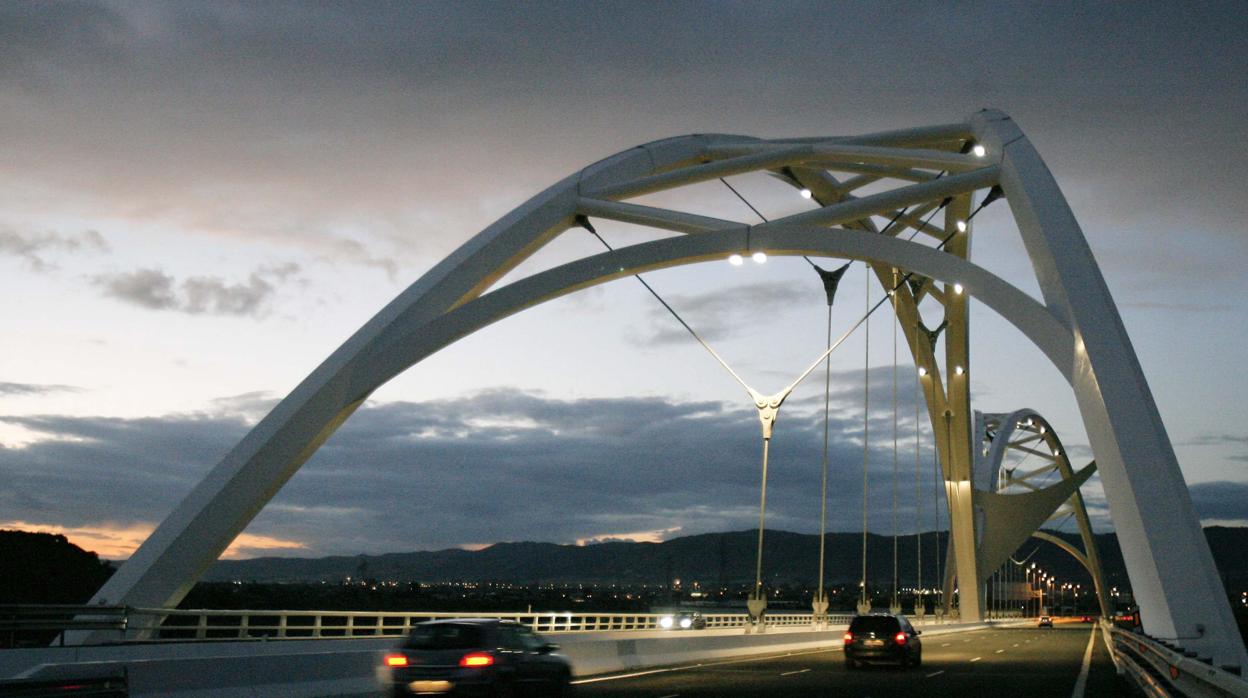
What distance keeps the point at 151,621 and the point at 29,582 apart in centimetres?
5163

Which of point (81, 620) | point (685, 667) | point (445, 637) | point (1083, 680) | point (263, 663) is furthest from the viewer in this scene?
point (685, 667)

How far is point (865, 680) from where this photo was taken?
2425cm

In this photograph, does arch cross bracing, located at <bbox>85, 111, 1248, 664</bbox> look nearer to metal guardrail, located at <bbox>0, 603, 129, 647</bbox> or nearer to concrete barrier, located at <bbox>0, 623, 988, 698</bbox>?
metal guardrail, located at <bbox>0, 603, 129, 647</bbox>

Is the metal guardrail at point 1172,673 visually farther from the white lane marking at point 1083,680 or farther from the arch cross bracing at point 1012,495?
the arch cross bracing at point 1012,495

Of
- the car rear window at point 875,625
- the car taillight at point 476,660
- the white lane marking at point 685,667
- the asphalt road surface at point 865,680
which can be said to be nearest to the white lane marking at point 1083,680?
the asphalt road surface at point 865,680

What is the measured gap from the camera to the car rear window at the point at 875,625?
29.0 meters

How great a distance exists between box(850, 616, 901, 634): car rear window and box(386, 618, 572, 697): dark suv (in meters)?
14.9

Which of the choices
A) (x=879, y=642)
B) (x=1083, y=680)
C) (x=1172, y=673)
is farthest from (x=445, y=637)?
(x=879, y=642)

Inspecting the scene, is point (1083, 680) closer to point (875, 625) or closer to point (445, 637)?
point (875, 625)

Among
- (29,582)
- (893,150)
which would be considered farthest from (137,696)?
(29,582)

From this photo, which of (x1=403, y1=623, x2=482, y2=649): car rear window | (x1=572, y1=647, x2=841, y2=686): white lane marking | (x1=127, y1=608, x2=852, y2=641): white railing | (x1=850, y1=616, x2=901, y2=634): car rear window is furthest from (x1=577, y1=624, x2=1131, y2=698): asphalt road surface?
(x1=403, y1=623, x2=482, y2=649): car rear window

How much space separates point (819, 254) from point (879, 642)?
10.4 meters

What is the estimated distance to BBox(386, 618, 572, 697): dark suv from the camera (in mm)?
14945

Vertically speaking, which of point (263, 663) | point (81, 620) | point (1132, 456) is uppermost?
point (1132, 456)
